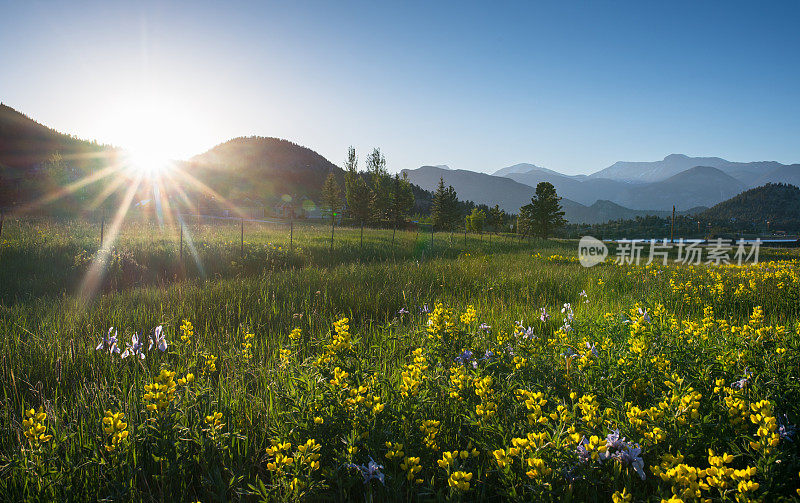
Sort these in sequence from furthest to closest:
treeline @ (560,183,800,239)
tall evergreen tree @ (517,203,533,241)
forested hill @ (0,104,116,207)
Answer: treeline @ (560,183,800,239)
tall evergreen tree @ (517,203,533,241)
forested hill @ (0,104,116,207)

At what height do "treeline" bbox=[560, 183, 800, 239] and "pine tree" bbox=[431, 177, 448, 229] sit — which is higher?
"treeline" bbox=[560, 183, 800, 239]

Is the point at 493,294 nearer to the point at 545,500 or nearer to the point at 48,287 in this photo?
the point at 545,500

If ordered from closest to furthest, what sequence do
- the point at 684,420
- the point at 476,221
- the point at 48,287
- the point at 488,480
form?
the point at 684,420, the point at 488,480, the point at 48,287, the point at 476,221

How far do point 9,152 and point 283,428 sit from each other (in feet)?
297

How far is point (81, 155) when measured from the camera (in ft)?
227

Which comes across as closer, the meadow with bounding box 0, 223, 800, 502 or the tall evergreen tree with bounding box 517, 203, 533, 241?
the meadow with bounding box 0, 223, 800, 502

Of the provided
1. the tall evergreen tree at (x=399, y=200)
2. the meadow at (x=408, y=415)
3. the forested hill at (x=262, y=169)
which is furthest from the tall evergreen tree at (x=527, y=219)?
the forested hill at (x=262, y=169)

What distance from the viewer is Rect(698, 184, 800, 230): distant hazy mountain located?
4284 inches

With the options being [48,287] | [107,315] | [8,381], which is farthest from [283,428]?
[48,287]

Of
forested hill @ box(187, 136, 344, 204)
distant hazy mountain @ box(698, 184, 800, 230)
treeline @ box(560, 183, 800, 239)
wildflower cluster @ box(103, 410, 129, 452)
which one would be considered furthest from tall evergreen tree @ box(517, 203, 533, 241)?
distant hazy mountain @ box(698, 184, 800, 230)

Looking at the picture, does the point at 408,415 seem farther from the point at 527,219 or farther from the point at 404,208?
the point at 404,208

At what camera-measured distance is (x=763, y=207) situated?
377ft

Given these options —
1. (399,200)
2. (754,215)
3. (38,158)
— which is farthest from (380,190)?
(754,215)

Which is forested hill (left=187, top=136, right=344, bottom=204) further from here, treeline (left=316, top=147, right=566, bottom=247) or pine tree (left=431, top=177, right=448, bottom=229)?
pine tree (left=431, top=177, right=448, bottom=229)
